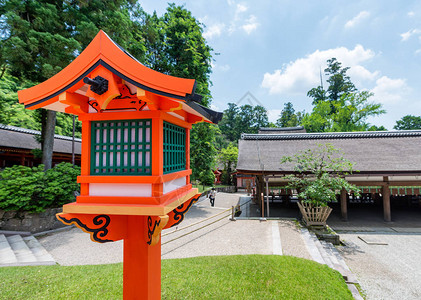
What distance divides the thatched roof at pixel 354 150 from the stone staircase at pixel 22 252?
8993 mm

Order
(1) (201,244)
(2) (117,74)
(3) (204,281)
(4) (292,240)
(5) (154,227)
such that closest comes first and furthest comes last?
(2) (117,74), (5) (154,227), (3) (204,281), (4) (292,240), (1) (201,244)

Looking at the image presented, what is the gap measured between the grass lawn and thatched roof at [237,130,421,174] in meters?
6.15

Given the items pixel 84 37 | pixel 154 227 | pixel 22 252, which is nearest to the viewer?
pixel 154 227

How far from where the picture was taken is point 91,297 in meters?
4.45

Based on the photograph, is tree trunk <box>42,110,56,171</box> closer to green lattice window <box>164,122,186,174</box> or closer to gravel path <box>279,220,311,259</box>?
green lattice window <box>164,122,186,174</box>

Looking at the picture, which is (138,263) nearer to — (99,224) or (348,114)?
(99,224)

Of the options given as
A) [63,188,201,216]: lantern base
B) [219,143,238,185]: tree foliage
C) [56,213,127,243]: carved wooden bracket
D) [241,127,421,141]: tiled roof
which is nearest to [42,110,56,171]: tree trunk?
[56,213,127,243]: carved wooden bracket

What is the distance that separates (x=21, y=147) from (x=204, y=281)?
1376cm

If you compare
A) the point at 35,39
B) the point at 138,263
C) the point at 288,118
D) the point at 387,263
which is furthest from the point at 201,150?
the point at 288,118

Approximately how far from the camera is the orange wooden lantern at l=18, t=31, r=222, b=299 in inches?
89.1

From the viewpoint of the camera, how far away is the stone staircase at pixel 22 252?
672 centimetres

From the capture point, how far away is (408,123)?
1951 inches

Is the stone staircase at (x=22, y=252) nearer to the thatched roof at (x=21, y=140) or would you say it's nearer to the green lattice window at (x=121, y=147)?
the thatched roof at (x=21, y=140)

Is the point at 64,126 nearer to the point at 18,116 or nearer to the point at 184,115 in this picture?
the point at 18,116
